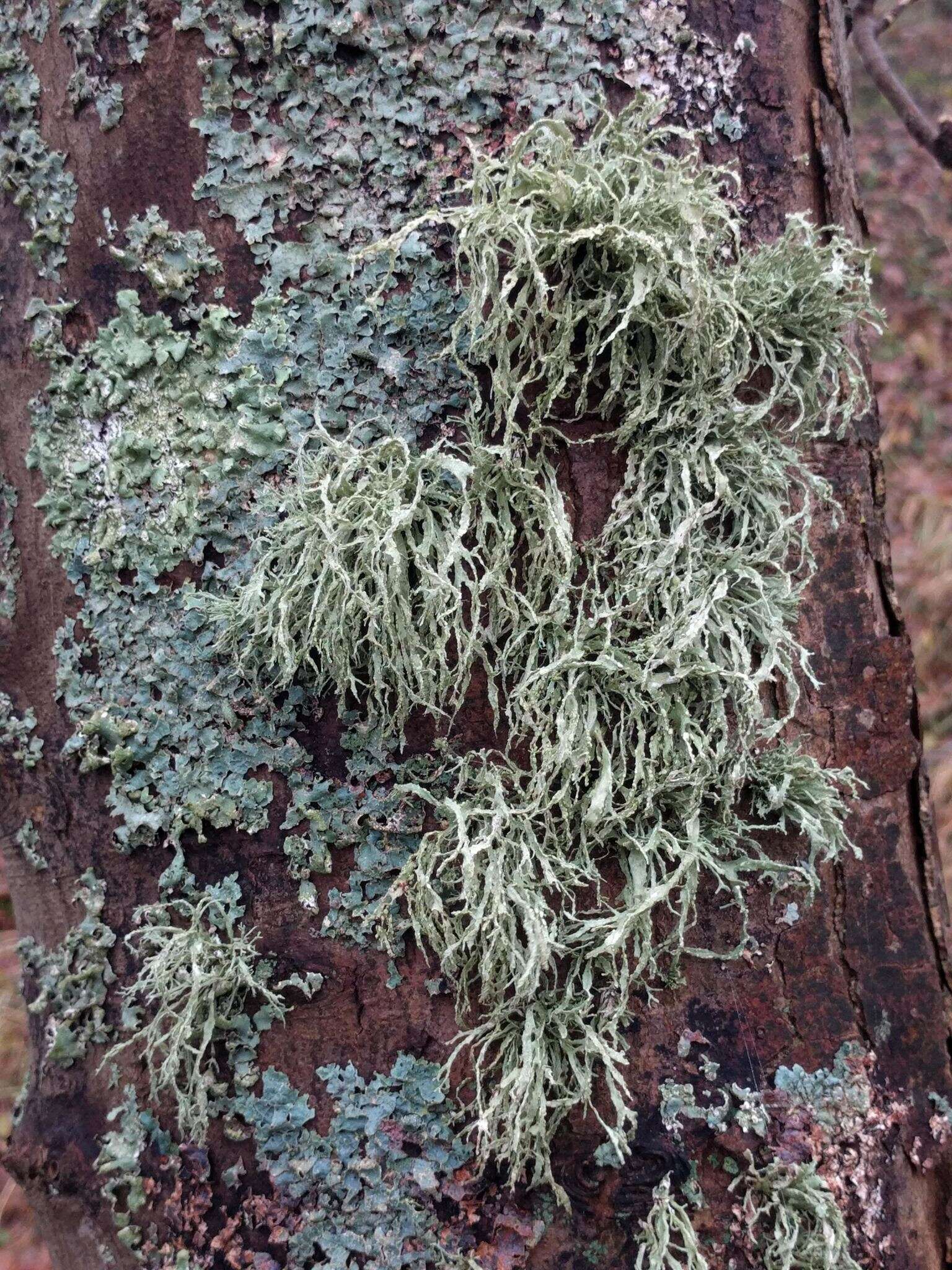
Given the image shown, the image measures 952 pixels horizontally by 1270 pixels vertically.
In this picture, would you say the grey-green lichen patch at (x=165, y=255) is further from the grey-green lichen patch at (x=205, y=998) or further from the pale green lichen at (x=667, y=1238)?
the pale green lichen at (x=667, y=1238)

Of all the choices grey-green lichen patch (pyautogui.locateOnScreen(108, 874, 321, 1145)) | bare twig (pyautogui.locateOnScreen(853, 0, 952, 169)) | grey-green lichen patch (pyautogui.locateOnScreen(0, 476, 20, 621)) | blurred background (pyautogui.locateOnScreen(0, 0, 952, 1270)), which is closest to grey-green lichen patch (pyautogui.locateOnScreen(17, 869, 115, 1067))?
grey-green lichen patch (pyautogui.locateOnScreen(108, 874, 321, 1145))

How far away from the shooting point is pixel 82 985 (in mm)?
968

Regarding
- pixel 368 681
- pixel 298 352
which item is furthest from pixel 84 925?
pixel 298 352

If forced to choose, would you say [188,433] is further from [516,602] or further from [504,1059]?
[504,1059]

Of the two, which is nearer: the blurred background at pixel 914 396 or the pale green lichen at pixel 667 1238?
the pale green lichen at pixel 667 1238

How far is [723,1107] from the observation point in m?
0.88

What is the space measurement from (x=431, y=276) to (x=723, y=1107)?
2.76ft

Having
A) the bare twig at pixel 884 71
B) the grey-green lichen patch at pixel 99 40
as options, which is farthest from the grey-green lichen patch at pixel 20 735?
the bare twig at pixel 884 71

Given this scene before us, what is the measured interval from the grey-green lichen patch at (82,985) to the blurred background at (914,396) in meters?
1.91

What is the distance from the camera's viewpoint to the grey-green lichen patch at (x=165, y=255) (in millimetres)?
935

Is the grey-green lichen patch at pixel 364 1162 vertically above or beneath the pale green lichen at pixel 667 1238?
above

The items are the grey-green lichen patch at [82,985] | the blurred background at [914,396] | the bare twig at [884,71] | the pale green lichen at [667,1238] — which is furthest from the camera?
the blurred background at [914,396]

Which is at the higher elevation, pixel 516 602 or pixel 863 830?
pixel 516 602

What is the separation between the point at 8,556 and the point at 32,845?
0.31 m
